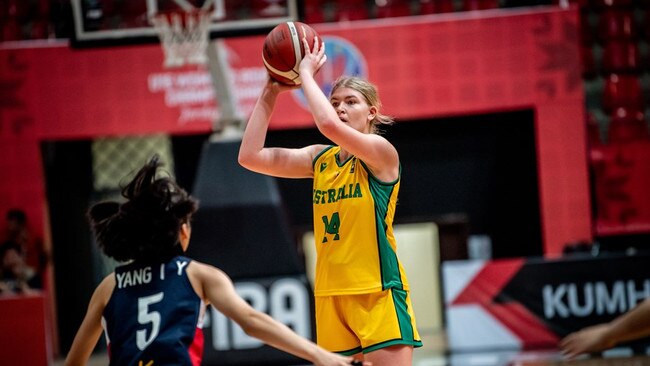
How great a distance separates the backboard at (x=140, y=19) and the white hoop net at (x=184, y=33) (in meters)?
0.06

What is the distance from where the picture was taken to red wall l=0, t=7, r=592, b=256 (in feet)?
35.2

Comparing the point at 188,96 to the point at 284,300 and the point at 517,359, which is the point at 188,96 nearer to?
the point at 284,300

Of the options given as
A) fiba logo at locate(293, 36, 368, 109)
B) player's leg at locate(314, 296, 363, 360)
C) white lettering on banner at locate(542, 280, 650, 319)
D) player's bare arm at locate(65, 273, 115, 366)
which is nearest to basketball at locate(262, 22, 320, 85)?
player's leg at locate(314, 296, 363, 360)

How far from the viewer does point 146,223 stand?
10.2 feet

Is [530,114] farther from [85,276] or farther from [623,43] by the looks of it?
[85,276]

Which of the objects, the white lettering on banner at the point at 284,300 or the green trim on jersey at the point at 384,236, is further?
the white lettering on banner at the point at 284,300

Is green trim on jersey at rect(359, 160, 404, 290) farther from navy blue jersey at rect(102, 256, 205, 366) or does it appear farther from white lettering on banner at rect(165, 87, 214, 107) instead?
white lettering on banner at rect(165, 87, 214, 107)

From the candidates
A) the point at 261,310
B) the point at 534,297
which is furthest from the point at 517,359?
the point at 261,310

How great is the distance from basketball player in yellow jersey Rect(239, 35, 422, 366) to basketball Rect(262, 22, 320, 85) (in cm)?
9

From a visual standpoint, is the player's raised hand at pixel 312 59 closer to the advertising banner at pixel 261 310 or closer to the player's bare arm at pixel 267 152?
the player's bare arm at pixel 267 152

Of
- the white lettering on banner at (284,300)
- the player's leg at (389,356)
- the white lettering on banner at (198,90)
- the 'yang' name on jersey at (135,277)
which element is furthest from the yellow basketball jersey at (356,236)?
the white lettering on banner at (198,90)

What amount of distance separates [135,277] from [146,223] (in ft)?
0.63

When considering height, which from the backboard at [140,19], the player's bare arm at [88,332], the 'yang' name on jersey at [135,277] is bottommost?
the player's bare arm at [88,332]

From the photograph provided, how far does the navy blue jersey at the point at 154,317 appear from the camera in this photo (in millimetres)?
2941
